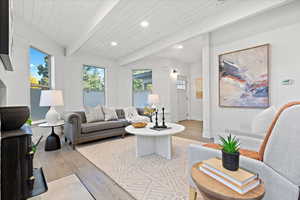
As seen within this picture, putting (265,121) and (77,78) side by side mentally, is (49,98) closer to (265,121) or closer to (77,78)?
(77,78)

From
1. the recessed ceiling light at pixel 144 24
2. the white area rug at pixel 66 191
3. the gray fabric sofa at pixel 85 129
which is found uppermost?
the recessed ceiling light at pixel 144 24

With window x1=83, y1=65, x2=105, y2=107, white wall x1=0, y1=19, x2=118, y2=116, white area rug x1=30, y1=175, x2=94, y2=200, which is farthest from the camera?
window x1=83, y1=65, x2=105, y2=107

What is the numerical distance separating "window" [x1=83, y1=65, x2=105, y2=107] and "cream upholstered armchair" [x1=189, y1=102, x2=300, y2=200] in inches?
211

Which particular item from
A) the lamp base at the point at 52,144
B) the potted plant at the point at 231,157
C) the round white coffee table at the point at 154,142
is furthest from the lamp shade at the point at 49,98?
the potted plant at the point at 231,157

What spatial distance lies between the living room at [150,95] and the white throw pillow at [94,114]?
8 centimetres

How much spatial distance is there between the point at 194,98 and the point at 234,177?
6.19m

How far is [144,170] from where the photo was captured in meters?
2.01

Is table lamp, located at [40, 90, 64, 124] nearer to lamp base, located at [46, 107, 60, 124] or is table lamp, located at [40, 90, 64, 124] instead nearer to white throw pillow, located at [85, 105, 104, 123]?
lamp base, located at [46, 107, 60, 124]

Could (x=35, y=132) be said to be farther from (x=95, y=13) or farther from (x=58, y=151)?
(x=95, y=13)

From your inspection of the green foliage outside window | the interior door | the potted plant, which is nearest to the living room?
the potted plant

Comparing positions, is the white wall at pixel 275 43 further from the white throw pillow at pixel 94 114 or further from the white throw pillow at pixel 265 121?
the white throw pillow at pixel 94 114

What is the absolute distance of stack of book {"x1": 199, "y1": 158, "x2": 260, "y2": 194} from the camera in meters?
0.74

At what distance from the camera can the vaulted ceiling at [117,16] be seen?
2.46m

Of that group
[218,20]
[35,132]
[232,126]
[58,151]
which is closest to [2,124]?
[58,151]
